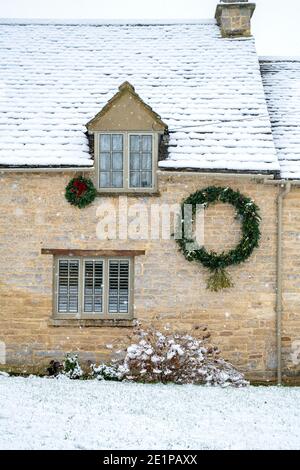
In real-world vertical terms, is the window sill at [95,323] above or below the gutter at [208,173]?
below

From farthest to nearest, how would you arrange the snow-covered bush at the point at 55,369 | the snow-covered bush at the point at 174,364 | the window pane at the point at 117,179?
the window pane at the point at 117,179 < the snow-covered bush at the point at 55,369 < the snow-covered bush at the point at 174,364

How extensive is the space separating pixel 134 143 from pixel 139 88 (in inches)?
94.4

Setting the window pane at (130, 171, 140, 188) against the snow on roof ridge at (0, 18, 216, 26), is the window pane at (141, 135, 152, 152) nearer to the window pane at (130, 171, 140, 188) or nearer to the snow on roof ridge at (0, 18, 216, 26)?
the window pane at (130, 171, 140, 188)

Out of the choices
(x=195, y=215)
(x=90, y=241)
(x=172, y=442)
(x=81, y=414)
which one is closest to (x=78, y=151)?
(x=90, y=241)

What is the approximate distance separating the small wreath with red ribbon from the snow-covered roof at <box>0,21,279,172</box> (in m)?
0.45

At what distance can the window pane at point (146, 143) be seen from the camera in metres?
15.7

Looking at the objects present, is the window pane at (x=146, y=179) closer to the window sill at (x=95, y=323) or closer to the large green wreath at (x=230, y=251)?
the large green wreath at (x=230, y=251)

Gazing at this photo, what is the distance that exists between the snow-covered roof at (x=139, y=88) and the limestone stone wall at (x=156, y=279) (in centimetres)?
68

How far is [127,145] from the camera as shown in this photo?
15656 millimetres

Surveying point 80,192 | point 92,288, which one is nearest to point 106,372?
point 92,288

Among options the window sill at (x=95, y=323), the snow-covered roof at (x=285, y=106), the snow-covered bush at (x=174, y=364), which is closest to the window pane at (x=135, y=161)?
the snow-covered roof at (x=285, y=106)

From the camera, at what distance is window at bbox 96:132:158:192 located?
15.6m

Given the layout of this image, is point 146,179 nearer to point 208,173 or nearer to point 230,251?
point 208,173

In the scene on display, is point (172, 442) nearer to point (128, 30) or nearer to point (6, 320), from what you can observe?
point (6, 320)
